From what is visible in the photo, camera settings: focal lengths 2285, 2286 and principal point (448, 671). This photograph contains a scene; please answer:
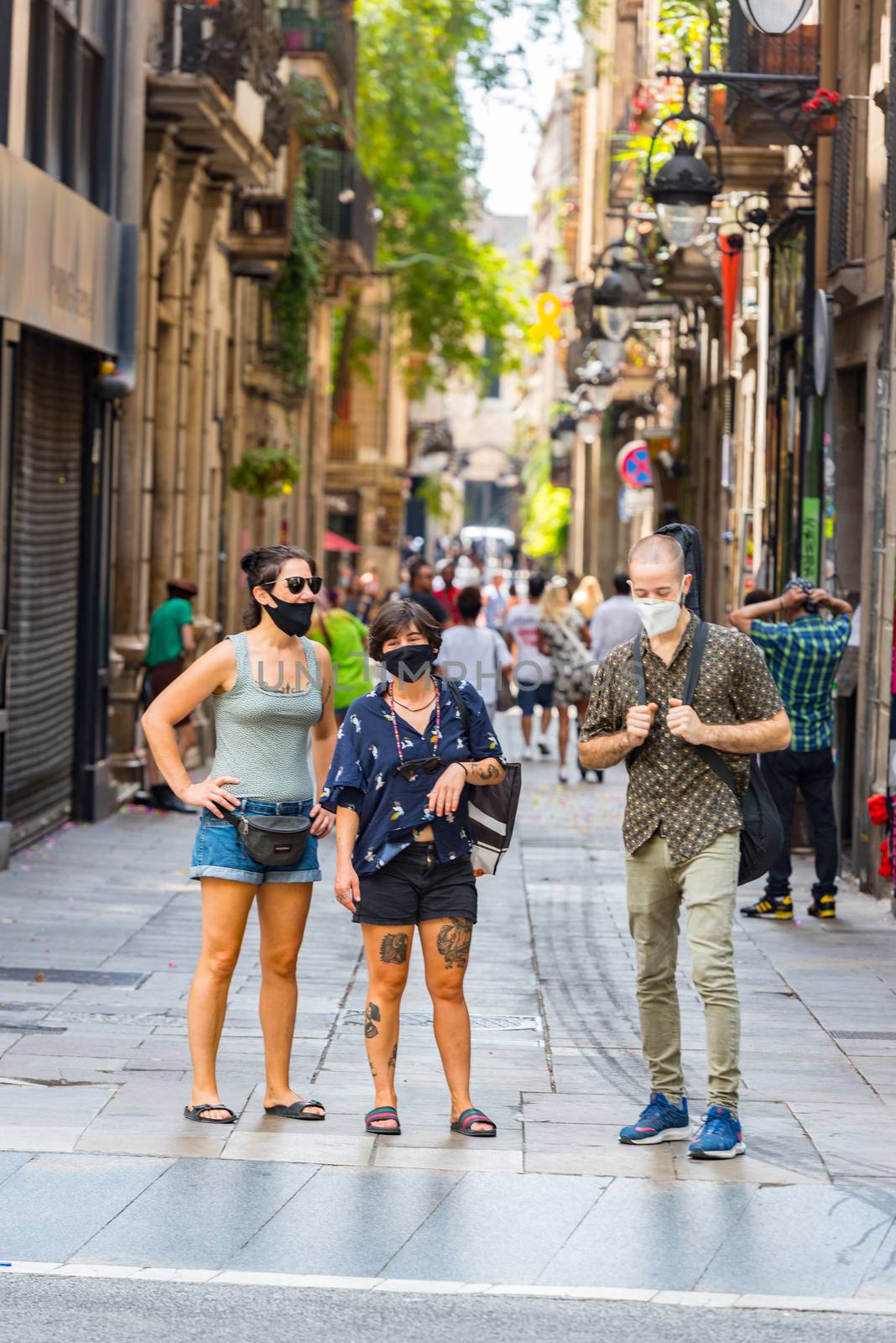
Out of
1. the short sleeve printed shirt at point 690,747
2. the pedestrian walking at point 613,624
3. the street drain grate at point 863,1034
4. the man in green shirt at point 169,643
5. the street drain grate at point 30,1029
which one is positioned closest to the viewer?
the short sleeve printed shirt at point 690,747

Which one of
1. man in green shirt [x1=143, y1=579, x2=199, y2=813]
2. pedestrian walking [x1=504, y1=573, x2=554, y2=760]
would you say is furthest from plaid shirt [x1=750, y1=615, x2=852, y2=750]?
pedestrian walking [x1=504, y1=573, x2=554, y2=760]

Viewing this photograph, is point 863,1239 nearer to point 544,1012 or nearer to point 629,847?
point 629,847

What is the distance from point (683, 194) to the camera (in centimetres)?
1677

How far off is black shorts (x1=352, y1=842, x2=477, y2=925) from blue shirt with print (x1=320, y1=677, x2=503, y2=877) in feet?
0.13

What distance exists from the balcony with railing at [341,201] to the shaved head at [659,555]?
2576 centimetres

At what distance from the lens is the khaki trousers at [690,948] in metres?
6.89

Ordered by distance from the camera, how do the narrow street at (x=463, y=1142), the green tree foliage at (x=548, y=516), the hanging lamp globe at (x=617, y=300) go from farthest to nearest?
the green tree foliage at (x=548, y=516) → the hanging lamp globe at (x=617, y=300) → the narrow street at (x=463, y=1142)

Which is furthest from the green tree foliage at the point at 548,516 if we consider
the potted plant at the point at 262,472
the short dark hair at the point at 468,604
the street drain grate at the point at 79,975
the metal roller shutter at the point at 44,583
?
the street drain grate at the point at 79,975

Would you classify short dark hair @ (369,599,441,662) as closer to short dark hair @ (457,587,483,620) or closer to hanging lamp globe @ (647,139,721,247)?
hanging lamp globe @ (647,139,721,247)

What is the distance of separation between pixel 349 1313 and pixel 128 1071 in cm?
279

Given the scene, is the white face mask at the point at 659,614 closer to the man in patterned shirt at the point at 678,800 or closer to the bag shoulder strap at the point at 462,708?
the man in patterned shirt at the point at 678,800

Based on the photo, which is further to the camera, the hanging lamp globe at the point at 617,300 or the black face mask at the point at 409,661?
the hanging lamp globe at the point at 617,300

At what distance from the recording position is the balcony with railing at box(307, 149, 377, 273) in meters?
32.5

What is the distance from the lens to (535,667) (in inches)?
883
